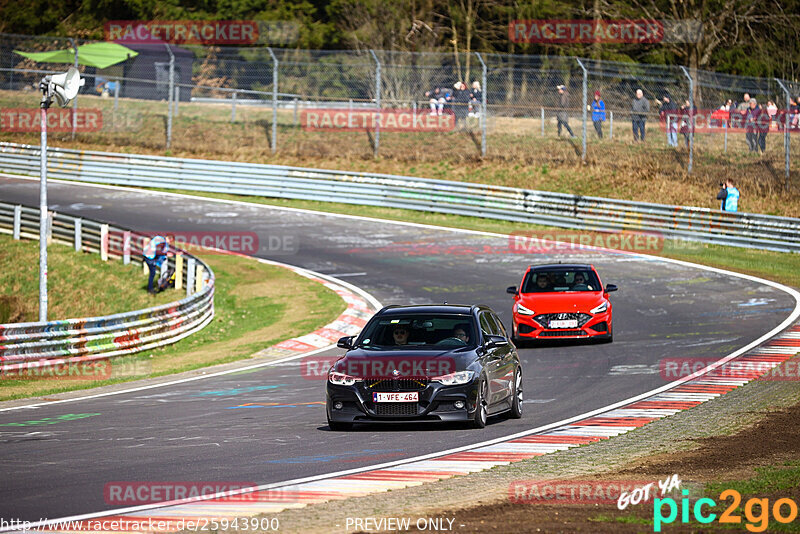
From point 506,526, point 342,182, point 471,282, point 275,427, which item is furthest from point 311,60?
point 506,526

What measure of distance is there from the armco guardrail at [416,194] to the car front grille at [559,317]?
13.1 meters

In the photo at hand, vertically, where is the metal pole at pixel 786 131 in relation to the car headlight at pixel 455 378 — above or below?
above

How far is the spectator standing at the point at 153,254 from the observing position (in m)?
26.3

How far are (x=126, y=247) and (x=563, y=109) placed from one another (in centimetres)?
1643

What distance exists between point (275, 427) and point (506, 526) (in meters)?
5.63

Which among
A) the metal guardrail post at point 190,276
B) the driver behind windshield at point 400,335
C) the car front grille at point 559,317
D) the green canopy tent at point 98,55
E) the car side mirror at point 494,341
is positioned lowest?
the metal guardrail post at point 190,276

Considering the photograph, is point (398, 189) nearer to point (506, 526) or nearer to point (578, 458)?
point (578, 458)

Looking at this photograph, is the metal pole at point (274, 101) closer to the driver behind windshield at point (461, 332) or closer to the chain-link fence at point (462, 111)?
the chain-link fence at point (462, 111)

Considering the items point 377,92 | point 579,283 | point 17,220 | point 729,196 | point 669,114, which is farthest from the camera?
point 377,92

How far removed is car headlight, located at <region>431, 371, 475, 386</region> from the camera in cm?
1150

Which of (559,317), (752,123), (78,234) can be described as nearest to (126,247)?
(78,234)

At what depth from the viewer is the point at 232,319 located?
24359 mm

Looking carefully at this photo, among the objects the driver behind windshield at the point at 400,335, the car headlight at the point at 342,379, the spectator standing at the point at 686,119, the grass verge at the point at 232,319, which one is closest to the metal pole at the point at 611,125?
the spectator standing at the point at 686,119

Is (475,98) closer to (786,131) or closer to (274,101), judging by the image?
(274,101)
